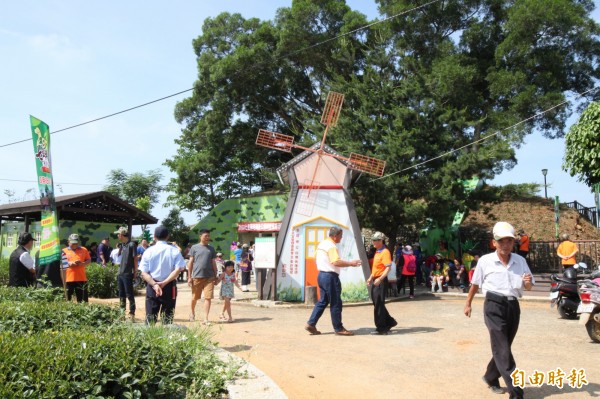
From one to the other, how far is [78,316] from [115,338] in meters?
1.85

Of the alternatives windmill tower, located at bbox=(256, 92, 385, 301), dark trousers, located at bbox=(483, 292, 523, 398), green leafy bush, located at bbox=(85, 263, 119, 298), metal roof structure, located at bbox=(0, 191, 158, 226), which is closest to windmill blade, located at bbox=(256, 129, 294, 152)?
windmill tower, located at bbox=(256, 92, 385, 301)

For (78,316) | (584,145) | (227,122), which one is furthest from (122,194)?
(78,316)

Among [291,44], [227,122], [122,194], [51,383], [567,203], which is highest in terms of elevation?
[291,44]

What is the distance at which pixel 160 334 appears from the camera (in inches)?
195

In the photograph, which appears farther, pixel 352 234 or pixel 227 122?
pixel 227 122

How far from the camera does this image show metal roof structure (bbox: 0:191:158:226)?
1917 cm

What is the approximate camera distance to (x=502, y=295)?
16.8 ft

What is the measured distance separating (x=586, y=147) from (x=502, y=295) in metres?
14.0

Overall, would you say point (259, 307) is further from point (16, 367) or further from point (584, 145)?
point (584, 145)

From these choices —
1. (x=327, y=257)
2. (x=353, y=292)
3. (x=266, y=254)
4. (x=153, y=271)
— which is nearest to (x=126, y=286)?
(x=153, y=271)

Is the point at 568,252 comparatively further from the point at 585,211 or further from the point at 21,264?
the point at 585,211

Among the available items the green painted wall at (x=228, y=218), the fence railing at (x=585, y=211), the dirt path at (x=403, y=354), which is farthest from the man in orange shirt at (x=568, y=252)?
the green painted wall at (x=228, y=218)

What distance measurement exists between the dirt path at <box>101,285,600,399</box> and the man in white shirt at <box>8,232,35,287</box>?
128 inches

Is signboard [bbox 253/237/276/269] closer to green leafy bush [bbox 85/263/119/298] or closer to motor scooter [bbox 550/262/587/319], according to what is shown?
green leafy bush [bbox 85/263/119/298]
